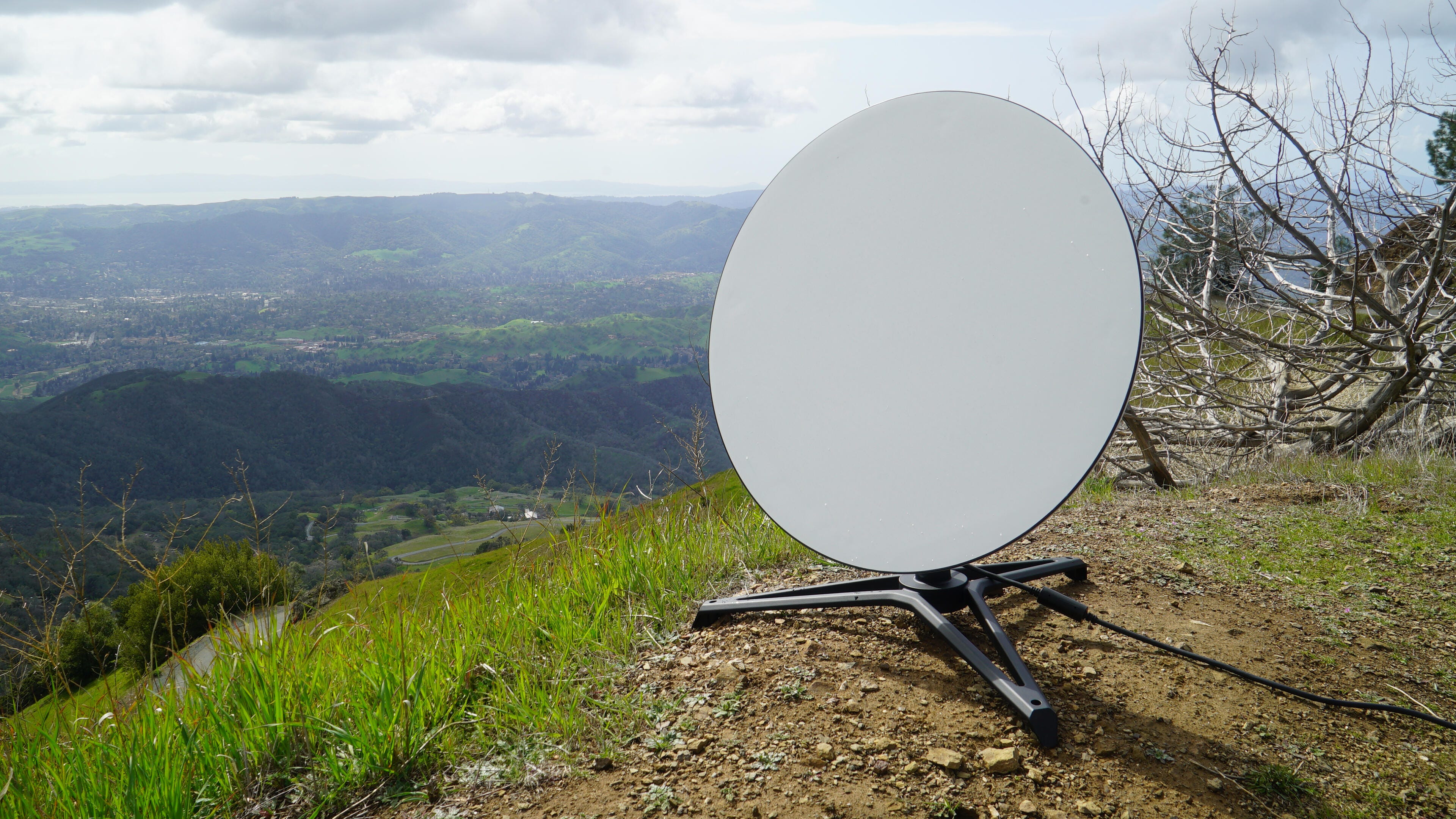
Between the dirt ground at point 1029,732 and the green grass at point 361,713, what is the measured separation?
154 millimetres

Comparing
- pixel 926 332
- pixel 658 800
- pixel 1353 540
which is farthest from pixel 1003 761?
pixel 1353 540

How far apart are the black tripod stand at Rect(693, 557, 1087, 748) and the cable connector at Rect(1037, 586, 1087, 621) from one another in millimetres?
139

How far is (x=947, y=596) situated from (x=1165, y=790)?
2.42ft

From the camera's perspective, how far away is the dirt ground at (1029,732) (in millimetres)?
1493

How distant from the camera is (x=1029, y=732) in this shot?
168cm

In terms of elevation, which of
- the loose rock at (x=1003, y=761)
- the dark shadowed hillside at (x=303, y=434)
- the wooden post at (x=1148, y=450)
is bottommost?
the dark shadowed hillside at (x=303, y=434)

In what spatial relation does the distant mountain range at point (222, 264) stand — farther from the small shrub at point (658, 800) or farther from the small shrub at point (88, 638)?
the small shrub at point (658, 800)

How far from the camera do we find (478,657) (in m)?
2.12

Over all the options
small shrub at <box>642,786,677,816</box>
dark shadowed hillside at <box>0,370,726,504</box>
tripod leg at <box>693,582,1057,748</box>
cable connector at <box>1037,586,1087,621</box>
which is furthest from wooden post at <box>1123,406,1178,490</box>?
dark shadowed hillside at <box>0,370,726,504</box>

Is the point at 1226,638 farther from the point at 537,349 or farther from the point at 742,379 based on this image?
the point at 537,349

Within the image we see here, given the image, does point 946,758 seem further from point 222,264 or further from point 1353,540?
point 222,264

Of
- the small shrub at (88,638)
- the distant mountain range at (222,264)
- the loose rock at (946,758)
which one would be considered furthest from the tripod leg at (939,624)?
the distant mountain range at (222,264)

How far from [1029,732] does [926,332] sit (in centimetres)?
99

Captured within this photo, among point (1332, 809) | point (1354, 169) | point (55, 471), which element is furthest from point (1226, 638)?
point (55, 471)
